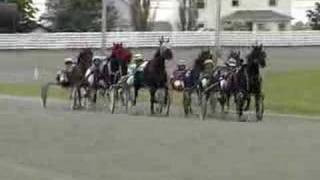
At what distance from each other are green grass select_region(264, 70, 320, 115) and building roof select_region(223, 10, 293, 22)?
53.9m

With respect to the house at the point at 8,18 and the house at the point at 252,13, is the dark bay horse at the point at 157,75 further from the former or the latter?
the house at the point at 252,13

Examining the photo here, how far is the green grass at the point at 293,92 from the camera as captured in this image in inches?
1092

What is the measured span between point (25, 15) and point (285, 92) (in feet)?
164

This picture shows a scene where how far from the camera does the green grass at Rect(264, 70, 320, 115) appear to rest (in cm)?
2774

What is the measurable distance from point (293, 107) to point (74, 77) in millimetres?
6563

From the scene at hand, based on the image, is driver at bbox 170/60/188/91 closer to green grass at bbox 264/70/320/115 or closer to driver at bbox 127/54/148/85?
driver at bbox 127/54/148/85

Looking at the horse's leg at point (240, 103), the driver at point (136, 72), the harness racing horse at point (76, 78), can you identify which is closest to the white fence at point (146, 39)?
the harness racing horse at point (76, 78)

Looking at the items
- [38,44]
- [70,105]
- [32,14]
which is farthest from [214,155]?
[32,14]

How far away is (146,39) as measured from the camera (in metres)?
66.5

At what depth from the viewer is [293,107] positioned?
27.9 m

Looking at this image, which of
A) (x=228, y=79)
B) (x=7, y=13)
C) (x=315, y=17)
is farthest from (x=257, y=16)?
(x=228, y=79)

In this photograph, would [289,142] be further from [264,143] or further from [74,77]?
[74,77]

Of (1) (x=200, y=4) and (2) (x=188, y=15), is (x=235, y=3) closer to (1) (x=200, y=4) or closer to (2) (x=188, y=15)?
(1) (x=200, y=4)

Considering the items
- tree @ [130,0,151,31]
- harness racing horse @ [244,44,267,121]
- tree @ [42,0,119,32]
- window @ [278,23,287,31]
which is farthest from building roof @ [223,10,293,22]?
harness racing horse @ [244,44,267,121]
